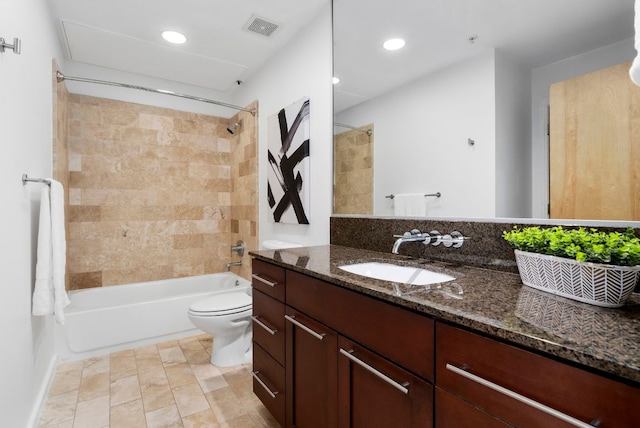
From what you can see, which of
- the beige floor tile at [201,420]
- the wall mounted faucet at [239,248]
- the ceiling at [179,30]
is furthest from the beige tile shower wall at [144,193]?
the beige floor tile at [201,420]

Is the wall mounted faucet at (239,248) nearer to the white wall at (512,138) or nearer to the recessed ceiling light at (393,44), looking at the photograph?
the recessed ceiling light at (393,44)

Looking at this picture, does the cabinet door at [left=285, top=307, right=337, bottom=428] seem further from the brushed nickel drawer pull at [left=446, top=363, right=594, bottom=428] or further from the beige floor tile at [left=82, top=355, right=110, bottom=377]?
the beige floor tile at [left=82, top=355, right=110, bottom=377]

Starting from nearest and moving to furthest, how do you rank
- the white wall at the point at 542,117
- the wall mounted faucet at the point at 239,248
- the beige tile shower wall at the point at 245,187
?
the white wall at the point at 542,117, the beige tile shower wall at the point at 245,187, the wall mounted faucet at the point at 239,248

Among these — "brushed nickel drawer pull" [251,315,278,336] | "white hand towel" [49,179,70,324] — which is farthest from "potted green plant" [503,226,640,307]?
"white hand towel" [49,179,70,324]

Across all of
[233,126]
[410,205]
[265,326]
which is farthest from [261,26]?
[265,326]

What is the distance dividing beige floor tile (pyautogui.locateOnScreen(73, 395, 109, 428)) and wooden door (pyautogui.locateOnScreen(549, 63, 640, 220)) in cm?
235

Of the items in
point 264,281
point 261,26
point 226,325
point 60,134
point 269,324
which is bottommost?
point 226,325

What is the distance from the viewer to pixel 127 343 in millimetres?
2545

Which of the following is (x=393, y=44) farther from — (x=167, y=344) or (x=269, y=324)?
(x=167, y=344)

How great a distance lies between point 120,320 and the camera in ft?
8.24

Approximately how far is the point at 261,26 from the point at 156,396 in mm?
2554

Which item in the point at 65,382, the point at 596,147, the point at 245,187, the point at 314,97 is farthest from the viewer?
the point at 245,187

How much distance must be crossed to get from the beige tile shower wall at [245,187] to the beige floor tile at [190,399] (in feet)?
4.23

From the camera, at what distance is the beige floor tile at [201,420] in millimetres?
1644
